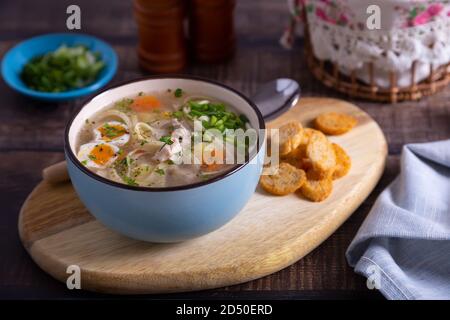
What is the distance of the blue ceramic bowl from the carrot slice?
0.80 ft

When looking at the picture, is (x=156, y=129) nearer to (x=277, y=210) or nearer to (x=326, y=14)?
(x=277, y=210)

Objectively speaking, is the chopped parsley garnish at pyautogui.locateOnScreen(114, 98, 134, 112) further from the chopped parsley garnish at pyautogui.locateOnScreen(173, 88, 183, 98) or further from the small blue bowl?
the small blue bowl

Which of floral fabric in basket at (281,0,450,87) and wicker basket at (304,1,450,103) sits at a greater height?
floral fabric in basket at (281,0,450,87)

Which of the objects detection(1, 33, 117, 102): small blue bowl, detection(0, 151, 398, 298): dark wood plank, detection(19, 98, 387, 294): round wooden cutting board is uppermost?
detection(1, 33, 117, 102): small blue bowl

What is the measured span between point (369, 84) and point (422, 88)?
0.24m

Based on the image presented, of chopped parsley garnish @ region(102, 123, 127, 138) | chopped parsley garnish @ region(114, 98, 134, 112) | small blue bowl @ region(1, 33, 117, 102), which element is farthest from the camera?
small blue bowl @ region(1, 33, 117, 102)

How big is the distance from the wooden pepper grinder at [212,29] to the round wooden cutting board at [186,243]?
1099 mm

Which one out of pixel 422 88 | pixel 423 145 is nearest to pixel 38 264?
pixel 423 145

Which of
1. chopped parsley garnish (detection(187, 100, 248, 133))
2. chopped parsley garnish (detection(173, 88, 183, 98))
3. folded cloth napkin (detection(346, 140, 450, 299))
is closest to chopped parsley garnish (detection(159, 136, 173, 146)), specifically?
chopped parsley garnish (detection(187, 100, 248, 133))

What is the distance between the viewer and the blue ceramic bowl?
2225 millimetres

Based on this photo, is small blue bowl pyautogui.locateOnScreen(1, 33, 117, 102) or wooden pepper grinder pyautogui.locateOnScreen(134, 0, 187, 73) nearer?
small blue bowl pyautogui.locateOnScreen(1, 33, 117, 102)

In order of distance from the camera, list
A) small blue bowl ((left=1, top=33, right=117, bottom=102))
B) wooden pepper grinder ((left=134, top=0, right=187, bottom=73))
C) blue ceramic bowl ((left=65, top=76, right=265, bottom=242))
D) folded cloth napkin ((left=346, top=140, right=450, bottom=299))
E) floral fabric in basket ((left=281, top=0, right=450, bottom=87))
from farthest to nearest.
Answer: wooden pepper grinder ((left=134, top=0, right=187, bottom=73)) < small blue bowl ((left=1, top=33, right=117, bottom=102)) < floral fabric in basket ((left=281, top=0, right=450, bottom=87)) < folded cloth napkin ((left=346, top=140, right=450, bottom=299)) < blue ceramic bowl ((left=65, top=76, right=265, bottom=242))

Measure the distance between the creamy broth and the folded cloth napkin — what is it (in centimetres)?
54

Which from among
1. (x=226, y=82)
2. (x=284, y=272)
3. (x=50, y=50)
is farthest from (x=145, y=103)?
(x=50, y=50)
